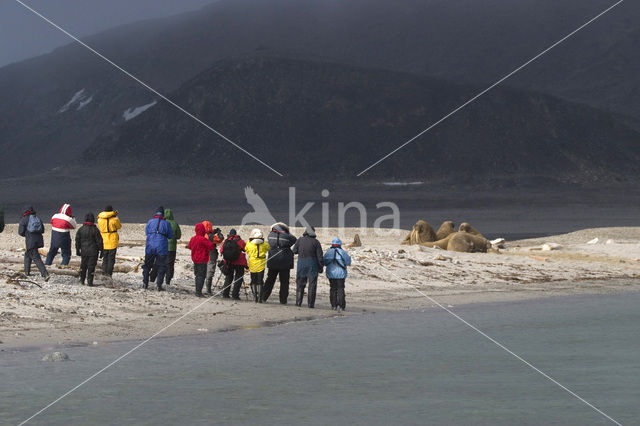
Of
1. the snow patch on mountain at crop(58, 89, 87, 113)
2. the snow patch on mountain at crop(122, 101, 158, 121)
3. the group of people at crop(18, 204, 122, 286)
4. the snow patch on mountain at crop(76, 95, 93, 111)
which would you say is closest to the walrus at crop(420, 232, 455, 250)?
the group of people at crop(18, 204, 122, 286)

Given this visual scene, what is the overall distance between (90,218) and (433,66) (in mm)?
139539

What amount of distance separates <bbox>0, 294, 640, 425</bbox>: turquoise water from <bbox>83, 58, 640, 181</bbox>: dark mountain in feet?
271

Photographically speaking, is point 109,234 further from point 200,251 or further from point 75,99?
point 75,99

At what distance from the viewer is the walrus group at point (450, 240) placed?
27391mm

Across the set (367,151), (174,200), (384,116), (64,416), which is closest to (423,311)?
(64,416)

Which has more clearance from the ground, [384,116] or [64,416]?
[384,116]

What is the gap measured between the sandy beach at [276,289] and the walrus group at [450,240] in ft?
2.32

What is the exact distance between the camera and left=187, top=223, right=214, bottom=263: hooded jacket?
53.3ft

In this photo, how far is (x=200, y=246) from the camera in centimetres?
1627

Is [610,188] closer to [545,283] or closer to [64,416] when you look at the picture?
[545,283]

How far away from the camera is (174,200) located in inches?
3105

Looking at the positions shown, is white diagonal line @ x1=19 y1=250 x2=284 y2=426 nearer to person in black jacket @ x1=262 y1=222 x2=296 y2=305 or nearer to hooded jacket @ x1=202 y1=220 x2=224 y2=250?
person in black jacket @ x1=262 y1=222 x2=296 y2=305

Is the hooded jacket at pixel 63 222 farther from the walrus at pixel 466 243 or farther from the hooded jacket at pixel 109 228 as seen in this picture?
the walrus at pixel 466 243

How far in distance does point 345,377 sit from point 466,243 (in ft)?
51.6
